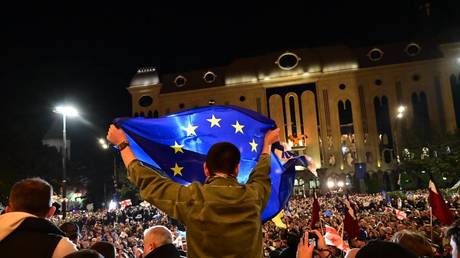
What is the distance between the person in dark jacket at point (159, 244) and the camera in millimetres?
3852

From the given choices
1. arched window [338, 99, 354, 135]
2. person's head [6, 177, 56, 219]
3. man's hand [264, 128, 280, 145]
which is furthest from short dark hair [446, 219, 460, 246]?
arched window [338, 99, 354, 135]

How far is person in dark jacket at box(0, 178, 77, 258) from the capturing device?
275cm

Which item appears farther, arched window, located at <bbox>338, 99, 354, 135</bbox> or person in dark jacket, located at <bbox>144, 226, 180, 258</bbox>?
arched window, located at <bbox>338, 99, 354, 135</bbox>

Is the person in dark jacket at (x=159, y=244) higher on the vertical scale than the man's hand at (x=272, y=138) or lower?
lower

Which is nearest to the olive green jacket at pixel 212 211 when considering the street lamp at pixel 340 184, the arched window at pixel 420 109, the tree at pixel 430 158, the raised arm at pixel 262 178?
the raised arm at pixel 262 178

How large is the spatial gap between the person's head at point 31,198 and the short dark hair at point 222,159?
3.77ft

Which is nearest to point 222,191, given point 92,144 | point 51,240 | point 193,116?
point 51,240

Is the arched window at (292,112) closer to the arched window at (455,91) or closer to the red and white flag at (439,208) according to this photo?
the arched window at (455,91)

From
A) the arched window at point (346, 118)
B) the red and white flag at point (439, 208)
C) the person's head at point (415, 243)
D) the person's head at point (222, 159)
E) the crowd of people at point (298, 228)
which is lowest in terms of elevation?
the crowd of people at point (298, 228)

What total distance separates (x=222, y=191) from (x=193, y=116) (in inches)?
90.1

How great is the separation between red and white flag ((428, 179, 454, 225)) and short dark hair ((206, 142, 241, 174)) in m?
7.19

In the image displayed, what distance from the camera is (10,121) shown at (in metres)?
40.4

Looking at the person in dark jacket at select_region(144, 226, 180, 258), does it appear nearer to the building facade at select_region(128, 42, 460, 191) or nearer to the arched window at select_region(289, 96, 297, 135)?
the building facade at select_region(128, 42, 460, 191)

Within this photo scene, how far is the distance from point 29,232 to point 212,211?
46.0 inches
